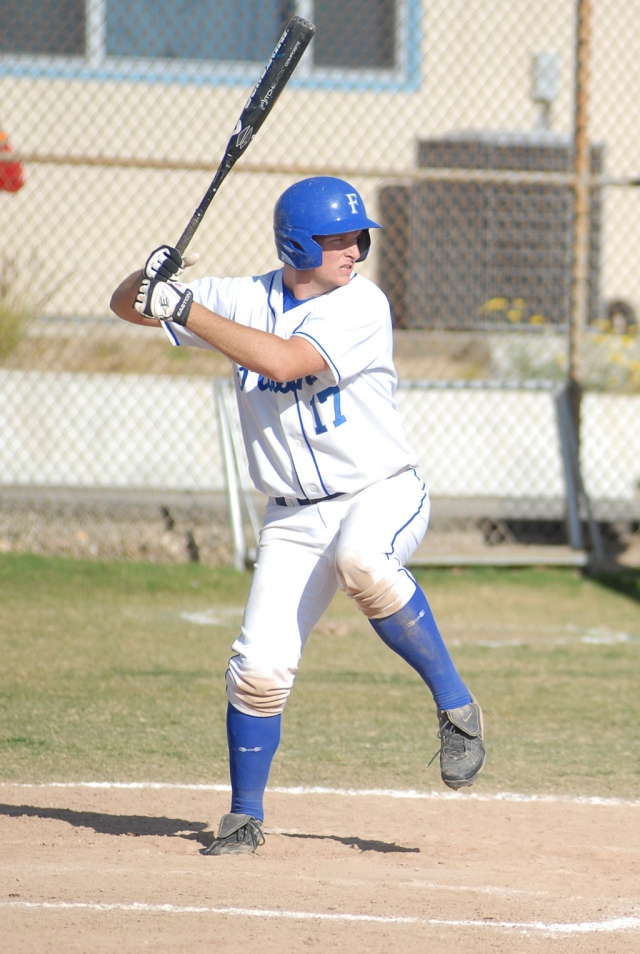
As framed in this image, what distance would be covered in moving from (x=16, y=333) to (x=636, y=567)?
168 inches

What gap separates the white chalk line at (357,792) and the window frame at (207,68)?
6115 mm

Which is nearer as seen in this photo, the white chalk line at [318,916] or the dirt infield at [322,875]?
the dirt infield at [322,875]

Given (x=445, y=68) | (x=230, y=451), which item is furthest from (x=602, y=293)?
(x=230, y=451)

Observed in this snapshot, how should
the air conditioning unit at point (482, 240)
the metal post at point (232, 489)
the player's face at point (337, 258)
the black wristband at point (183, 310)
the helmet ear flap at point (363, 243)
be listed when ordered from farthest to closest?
the air conditioning unit at point (482, 240) < the metal post at point (232, 489) < the helmet ear flap at point (363, 243) < the player's face at point (337, 258) < the black wristband at point (183, 310)

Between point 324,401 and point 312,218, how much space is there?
510mm

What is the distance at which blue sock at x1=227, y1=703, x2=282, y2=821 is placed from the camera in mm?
3318

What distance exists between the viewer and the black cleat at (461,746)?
10.7 ft

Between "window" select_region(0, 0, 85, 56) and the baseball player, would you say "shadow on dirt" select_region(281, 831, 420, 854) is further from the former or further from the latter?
"window" select_region(0, 0, 85, 56)

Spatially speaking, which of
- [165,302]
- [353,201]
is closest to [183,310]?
[165,302]

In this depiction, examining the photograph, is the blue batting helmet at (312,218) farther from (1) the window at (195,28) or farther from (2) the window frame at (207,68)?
(1) the window at (195,28)

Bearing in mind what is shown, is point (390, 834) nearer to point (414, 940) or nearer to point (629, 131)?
point (414, 940)

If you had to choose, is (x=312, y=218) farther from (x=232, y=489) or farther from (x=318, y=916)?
(x=232, y=489)

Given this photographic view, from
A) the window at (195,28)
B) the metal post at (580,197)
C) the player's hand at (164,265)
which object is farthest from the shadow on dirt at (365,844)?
the window at (195,28)

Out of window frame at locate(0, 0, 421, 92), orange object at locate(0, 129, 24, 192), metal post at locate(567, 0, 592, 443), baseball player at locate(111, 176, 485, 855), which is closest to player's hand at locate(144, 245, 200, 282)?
baseball player at locate(111, 176, 485, 855)
